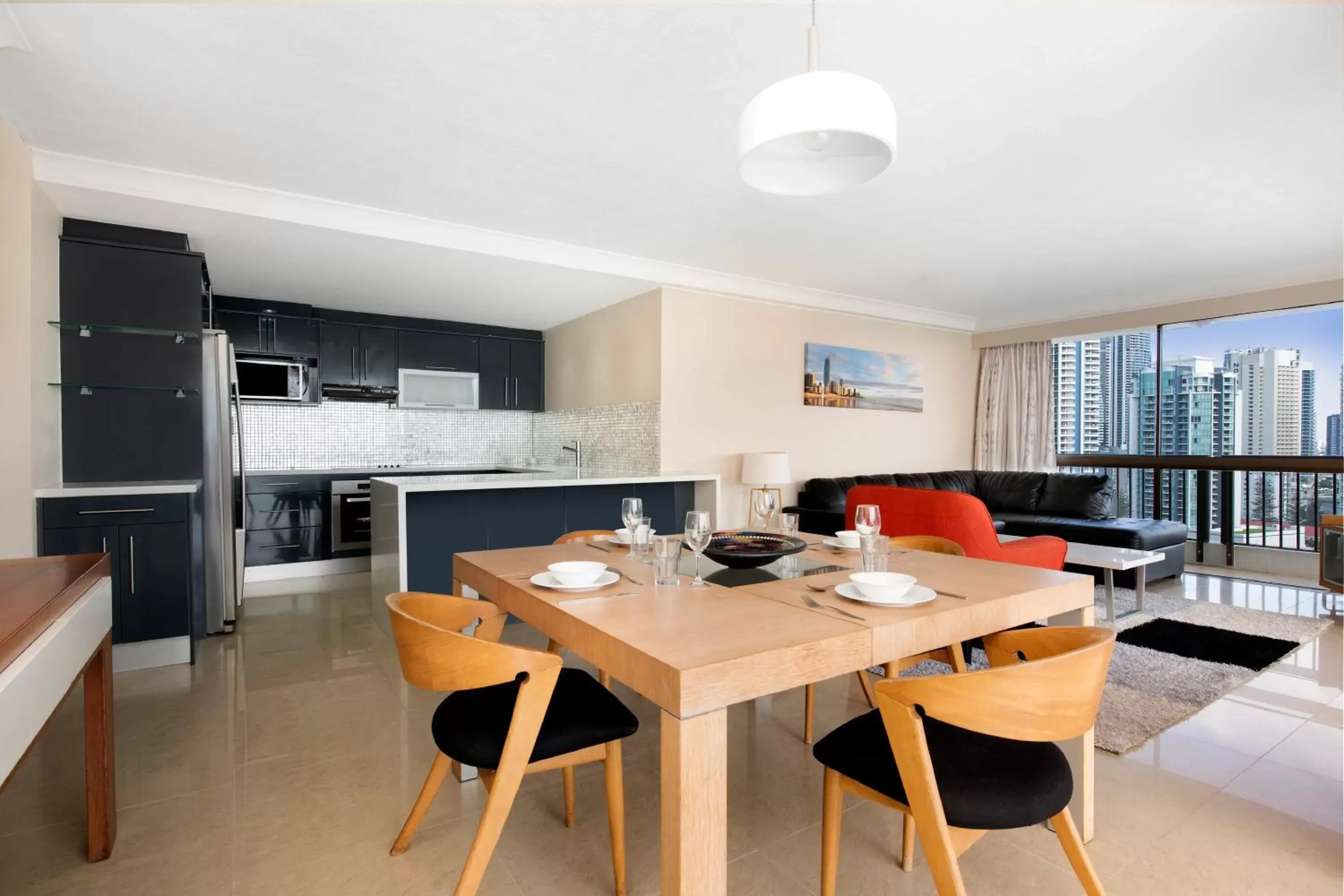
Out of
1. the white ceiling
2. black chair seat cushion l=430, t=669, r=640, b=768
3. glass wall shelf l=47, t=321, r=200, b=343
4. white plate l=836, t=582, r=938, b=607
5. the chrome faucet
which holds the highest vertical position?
the white ceiling

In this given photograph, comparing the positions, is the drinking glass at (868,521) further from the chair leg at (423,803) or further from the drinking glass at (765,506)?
the chair leg at (423,803)

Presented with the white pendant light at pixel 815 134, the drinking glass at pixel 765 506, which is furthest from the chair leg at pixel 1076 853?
the white pendant light at pixel 815 134

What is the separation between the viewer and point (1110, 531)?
5027mm

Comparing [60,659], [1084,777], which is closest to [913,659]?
[1084,777]

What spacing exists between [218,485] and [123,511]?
1.99 ft

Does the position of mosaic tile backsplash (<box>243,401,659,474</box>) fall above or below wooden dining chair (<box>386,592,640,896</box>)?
above

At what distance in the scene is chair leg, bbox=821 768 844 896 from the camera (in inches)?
58.1

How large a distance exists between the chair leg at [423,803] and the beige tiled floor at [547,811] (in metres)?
0.03

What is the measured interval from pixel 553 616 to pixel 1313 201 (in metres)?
4.57

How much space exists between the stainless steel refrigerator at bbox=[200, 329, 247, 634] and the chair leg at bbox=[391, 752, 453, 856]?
8.89ft

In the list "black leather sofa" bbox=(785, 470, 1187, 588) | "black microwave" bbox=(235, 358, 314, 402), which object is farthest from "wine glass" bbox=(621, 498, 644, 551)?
"black microwave" bbox=(235, 358, 314, 402)

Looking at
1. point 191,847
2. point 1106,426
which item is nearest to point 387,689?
point 191,847

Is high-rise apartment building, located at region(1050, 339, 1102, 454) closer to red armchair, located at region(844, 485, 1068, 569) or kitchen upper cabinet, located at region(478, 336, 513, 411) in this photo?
red armchair, located at region(844, 485, 1068, 569)

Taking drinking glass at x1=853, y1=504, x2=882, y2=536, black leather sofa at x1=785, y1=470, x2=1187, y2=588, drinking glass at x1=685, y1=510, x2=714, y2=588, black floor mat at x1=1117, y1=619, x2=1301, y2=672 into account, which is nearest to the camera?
drinking glass at x1=685, y1=510, x2=714, y2=588
